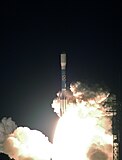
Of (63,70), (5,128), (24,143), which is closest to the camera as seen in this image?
(63,70)

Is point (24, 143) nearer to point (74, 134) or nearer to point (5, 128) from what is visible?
point (5, 128)

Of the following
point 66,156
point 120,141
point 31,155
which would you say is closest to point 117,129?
point 120,141

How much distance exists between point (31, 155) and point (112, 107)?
9560mm

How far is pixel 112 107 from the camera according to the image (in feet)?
118

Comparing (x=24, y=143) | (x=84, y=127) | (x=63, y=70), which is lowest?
(x=24, y=143)

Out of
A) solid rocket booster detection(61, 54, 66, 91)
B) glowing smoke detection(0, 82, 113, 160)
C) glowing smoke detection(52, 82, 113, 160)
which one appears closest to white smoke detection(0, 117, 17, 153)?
glowing smoke detection(0, 82, 113, 160)

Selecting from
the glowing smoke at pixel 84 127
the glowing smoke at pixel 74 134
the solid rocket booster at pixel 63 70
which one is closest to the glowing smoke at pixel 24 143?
the glowing smoke at pixel 74 134

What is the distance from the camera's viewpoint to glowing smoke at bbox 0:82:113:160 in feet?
129

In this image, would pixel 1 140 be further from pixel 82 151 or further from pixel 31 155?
pixel 82 151

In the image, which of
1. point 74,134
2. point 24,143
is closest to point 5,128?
point 24,143

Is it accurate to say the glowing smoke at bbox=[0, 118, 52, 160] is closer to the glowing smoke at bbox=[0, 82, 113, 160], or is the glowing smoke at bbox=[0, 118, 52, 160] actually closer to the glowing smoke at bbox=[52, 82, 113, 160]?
the glowing smoke at bbox=[0, 82, 113, 160]

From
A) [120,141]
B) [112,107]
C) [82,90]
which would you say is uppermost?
[82,90]

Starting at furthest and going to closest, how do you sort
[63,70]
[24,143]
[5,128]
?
[5,128], [24,143], [63,70]

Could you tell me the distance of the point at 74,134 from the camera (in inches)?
1613
